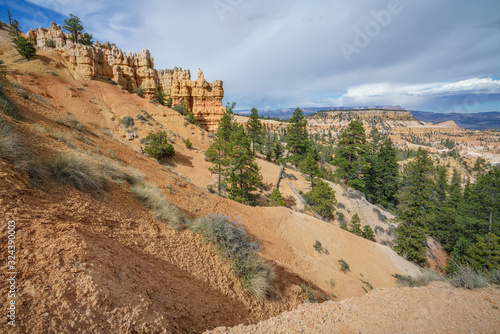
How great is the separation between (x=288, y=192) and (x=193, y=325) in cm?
2510

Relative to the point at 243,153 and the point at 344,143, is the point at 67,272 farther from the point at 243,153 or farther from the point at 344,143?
the point at 344,143

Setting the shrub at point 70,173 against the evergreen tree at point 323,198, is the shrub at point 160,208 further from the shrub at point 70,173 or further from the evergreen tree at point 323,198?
the evergreen tree at point 323,198

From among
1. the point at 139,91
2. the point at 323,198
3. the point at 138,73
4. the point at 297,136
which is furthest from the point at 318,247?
the point at 138,73

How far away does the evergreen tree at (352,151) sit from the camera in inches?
950

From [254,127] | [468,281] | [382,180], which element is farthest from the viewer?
[254,127]

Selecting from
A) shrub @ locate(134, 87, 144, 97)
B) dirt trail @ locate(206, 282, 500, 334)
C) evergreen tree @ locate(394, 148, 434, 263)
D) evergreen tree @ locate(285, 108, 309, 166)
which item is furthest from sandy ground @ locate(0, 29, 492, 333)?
shrub @ locate(134, 87, 144, 97)

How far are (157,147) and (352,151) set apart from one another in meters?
23.1

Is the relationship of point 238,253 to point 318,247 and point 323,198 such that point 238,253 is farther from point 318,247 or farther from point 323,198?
point 323,198

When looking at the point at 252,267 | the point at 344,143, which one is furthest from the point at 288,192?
the point at 252,267

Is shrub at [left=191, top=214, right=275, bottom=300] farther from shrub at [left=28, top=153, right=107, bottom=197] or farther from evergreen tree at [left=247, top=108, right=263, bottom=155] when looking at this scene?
evergreen tree at [left=247, top=108, right=263, bottom=155]

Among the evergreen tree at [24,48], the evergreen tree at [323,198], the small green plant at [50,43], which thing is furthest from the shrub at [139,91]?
the evergreen tree at [323,198]

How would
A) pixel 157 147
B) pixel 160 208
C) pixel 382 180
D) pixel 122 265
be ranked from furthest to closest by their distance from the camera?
pixel 382 180 < pixel 157 147 < pixel 160 208 < pixel 122 265

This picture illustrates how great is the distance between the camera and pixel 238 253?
581 cm

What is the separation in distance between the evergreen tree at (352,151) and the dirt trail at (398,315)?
20.4 meters
